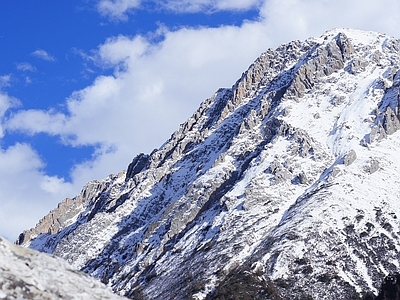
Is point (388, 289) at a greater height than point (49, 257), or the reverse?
point (388, 289)

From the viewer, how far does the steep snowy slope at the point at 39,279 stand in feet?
74.8

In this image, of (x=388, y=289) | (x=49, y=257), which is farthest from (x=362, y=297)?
(x=49, y=257)

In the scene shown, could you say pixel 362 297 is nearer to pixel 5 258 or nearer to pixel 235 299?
pixel 235 299

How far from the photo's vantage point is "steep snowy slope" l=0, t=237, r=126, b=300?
22.8 metres

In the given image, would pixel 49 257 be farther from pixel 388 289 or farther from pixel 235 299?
pixel 235 299

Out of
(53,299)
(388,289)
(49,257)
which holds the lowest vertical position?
(53,299)

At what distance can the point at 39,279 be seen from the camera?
23625 millimetres

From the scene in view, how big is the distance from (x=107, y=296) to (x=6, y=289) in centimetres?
393

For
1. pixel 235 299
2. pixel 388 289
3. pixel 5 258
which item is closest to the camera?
pixel 5 258

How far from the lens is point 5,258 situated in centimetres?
2411

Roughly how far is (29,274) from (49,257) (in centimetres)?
239

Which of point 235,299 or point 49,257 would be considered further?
point 235,299

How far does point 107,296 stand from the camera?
25.0 metres

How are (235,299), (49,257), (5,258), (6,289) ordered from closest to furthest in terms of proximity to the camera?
(6,289) → (5,258) → (49,257) → (235,299)
